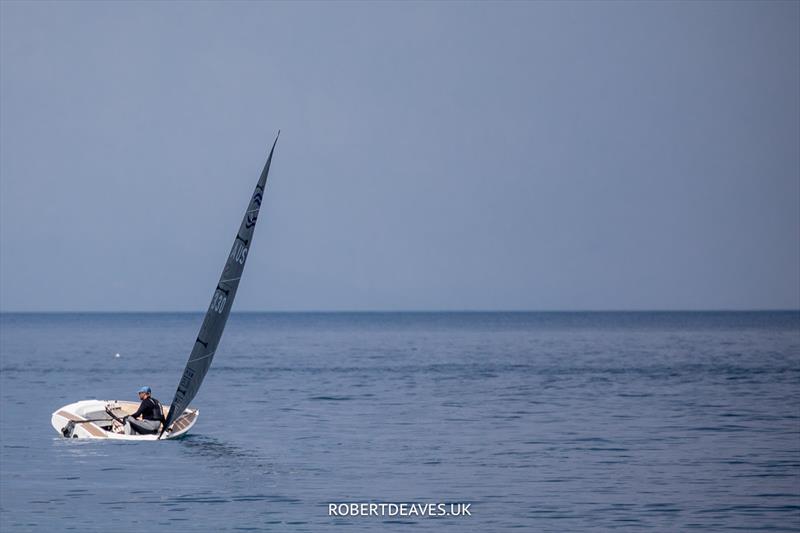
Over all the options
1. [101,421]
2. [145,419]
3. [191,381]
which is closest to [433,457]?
[191,381]

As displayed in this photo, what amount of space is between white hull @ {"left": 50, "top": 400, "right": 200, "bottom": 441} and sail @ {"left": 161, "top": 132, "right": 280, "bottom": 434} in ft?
5.26

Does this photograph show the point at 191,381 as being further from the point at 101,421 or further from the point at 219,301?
the point at 101,421

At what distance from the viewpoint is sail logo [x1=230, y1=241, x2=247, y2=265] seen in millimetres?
35719

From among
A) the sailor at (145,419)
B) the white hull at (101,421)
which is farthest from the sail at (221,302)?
the white hull at (101,421)

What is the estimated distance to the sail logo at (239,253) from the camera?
35719 mm

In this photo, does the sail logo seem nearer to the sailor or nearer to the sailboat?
the sailboat

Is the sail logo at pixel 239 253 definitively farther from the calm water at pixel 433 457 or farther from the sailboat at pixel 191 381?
the calm water at pixel 433 457

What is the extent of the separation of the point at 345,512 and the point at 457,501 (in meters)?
3.00

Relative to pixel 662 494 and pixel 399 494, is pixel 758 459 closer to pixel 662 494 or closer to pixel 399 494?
pixel 662 494

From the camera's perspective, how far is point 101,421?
3997 centimetres

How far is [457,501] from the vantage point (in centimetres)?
2816

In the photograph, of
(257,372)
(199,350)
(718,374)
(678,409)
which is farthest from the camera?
(257,372)

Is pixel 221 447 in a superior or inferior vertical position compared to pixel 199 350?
inferior

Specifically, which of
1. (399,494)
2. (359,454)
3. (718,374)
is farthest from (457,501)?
(718,374)
